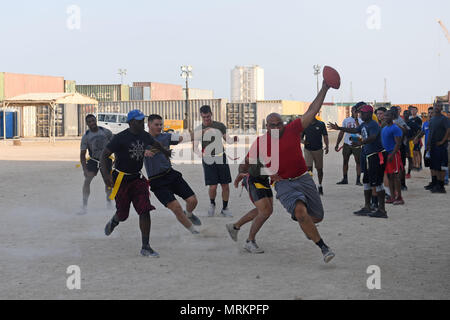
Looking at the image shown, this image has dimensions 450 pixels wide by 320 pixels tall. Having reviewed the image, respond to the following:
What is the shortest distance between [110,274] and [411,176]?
1165 cm

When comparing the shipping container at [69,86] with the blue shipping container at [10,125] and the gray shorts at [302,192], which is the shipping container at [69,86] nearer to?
the blue shipping container at [10,125]

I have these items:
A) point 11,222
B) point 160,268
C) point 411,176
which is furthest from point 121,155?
point 411,176

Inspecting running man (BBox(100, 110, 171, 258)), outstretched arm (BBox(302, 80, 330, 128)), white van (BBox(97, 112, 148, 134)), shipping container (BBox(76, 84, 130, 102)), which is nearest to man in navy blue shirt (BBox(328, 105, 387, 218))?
outstretched arm (BBox(302, 80, 330, 128))

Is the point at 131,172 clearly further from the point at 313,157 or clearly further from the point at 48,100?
the point at 48,100

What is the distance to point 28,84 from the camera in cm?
5684

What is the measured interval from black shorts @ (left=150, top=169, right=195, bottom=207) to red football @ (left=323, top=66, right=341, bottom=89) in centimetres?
252

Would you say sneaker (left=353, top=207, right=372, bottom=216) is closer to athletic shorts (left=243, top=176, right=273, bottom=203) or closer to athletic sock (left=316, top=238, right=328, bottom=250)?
athletic shorts (left=243, top=176, right=273, bottom=203)

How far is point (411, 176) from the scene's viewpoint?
1608 centimetres

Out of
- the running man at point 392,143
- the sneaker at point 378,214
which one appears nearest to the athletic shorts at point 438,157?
the running man at point 392,143

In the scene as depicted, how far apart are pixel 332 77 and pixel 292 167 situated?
1059 mm

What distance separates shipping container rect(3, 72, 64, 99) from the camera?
54.1 metres

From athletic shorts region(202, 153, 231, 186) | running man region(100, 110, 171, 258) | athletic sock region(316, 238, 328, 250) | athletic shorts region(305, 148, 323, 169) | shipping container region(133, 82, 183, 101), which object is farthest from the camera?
shipping container region(133, 82, 183, 101)
